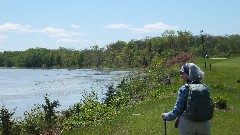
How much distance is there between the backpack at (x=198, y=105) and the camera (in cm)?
641

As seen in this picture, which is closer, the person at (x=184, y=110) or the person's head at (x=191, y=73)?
the person at (x=184, y=110)

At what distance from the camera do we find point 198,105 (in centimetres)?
640

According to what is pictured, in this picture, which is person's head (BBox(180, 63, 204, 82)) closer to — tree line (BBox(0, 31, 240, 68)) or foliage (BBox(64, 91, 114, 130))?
foliage (BBox(64, 91, 114, 130))

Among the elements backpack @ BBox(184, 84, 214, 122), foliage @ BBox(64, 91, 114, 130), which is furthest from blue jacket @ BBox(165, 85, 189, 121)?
foliage @ BBox(64, 91, 114, 130)

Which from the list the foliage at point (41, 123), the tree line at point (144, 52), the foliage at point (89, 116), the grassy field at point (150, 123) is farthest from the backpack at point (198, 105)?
the tree line at point (144, 52)

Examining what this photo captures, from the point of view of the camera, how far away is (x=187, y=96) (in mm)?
6562

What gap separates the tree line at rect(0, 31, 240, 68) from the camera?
116375 millimetres

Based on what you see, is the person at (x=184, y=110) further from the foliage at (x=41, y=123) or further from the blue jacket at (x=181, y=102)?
the foliage at (x=41, y=123)

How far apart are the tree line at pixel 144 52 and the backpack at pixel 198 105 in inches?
2497

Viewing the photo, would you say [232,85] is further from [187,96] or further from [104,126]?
[187,96]

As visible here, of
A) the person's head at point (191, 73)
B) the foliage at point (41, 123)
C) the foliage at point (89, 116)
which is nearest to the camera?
the person's head at point (191, 73)

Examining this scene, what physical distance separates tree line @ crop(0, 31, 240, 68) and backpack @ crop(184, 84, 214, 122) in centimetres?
6342

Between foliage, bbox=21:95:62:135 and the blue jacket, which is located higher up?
the blue jacket

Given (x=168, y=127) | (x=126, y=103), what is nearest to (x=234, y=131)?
(x=168, y=127)
